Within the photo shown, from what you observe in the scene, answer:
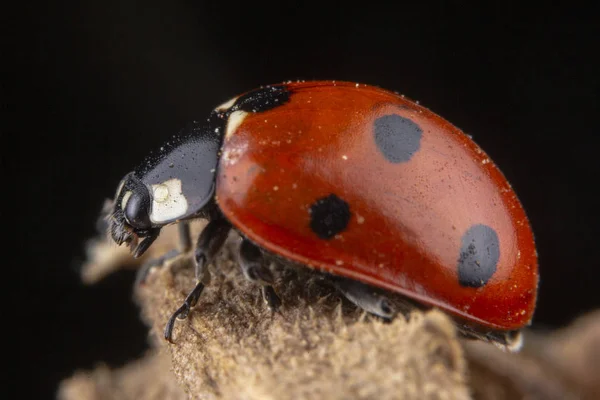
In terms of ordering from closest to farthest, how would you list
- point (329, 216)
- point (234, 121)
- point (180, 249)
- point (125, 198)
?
point (329, 216) < point (234, 121) < point (125, 198) < point (180, 249)

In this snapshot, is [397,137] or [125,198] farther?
[125,198]

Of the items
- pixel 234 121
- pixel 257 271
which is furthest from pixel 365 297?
pixel 234 121

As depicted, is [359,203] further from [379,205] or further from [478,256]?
[478,256]

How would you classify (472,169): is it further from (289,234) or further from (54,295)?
(54,295)

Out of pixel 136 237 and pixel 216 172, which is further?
pixel 136 237

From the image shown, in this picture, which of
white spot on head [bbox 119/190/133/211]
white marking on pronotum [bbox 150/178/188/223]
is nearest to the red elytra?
white marking on pronotum [bbox 150/178/188/223]

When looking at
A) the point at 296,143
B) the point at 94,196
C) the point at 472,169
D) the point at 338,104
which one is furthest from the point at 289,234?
the point at 94,196

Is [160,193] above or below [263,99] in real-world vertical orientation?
below
